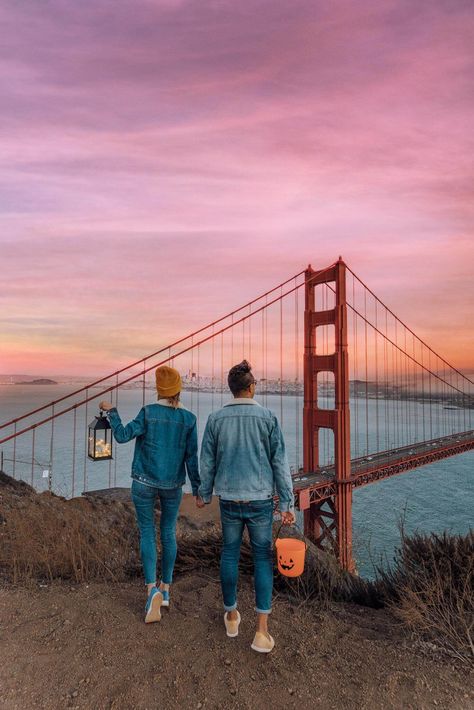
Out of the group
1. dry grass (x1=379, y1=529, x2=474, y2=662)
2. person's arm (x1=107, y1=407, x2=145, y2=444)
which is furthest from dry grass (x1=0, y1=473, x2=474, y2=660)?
person's arm (x1=107, y1=407, x2=145, y2=444)

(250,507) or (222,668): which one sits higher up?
(250,507)

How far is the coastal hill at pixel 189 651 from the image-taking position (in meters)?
2.21

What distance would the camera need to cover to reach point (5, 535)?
4.66 m

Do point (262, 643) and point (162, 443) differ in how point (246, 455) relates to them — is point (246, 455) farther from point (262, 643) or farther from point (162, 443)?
point (262, 643)

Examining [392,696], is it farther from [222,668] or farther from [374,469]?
[374,469]

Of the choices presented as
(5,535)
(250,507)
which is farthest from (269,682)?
(5,535)

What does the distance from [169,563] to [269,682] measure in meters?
1.10

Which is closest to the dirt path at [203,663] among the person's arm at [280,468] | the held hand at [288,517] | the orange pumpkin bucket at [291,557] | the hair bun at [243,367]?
the orange pumpkin bucket at [291,557]

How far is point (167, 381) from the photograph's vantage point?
3131 mm

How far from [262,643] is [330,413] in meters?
17.8

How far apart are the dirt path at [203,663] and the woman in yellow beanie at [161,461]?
35 cm

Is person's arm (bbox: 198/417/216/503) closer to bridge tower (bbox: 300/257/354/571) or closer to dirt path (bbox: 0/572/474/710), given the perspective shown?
dirt path (bbox: 0/572/474/710)

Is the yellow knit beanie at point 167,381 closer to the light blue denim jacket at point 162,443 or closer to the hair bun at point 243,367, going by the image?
the light blue denim jacket at point 162,443

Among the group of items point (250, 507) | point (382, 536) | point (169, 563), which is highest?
point (250, 507)
